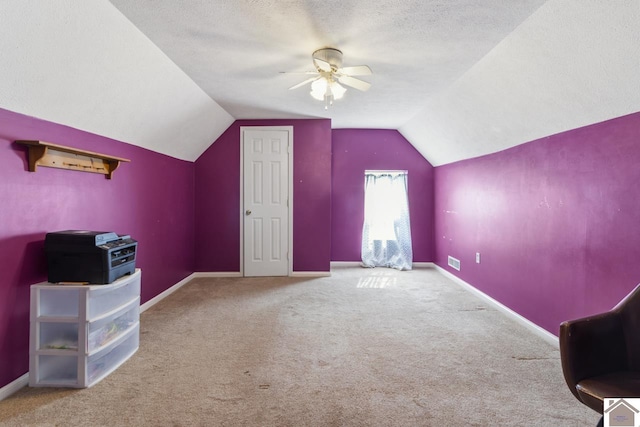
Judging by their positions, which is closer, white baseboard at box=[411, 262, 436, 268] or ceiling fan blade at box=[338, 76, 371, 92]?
ceiling fan blade at box=[338, 76, 371, 92]

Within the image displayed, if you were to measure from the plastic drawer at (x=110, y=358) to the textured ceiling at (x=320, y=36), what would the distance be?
2.22 meters

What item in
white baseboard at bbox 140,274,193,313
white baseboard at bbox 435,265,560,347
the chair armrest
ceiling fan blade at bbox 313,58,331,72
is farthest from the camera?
white baseboard at bbox 140,274,193,313

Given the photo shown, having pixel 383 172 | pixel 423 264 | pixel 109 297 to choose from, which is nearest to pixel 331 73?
Answer: pixel 109 297

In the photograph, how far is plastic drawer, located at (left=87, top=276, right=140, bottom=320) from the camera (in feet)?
6.72

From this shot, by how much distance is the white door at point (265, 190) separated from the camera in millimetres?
4762

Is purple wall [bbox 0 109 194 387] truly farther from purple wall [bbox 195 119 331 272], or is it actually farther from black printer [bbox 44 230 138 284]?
purple wall [bbox 195 119 331 272]

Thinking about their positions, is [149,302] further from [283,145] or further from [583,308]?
A: [583,308]

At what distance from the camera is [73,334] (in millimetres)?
2068

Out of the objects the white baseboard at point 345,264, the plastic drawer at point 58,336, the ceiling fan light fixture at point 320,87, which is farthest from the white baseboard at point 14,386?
the white baseboard at point 345,264

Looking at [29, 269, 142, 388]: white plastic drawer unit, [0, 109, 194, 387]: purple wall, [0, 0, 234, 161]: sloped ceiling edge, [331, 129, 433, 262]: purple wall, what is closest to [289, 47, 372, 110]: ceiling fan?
[0, 0, 234, 161]: sloped ceiling edge

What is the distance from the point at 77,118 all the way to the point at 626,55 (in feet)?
11.7

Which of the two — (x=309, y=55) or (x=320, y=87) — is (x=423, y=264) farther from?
(x=309, y=55)

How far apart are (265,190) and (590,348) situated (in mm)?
4027

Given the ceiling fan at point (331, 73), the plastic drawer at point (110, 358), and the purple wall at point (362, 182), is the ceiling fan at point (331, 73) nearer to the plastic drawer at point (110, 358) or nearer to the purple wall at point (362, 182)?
the plastic drawer at point (110, 358)
